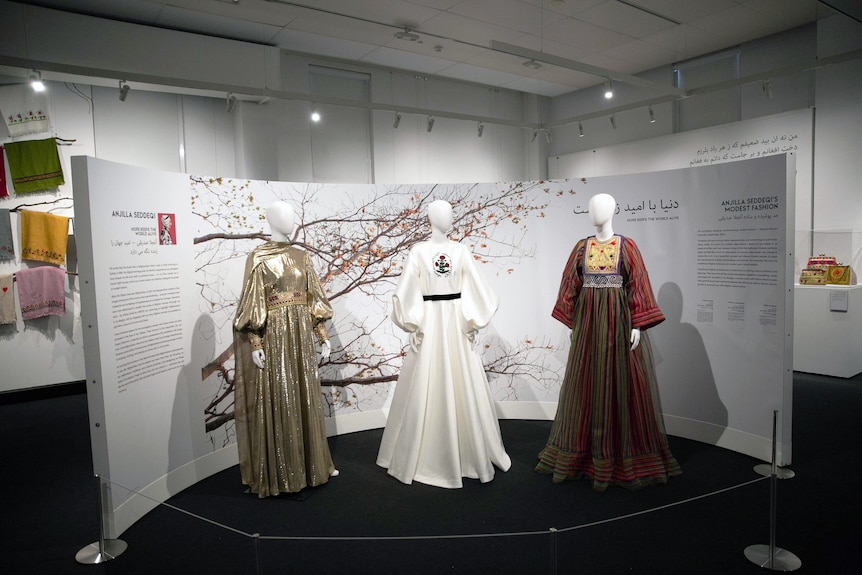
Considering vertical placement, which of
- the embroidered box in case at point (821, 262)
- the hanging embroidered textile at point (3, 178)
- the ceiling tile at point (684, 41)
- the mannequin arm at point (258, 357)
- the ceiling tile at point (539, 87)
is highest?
the ceiling tile at point (539, 87)

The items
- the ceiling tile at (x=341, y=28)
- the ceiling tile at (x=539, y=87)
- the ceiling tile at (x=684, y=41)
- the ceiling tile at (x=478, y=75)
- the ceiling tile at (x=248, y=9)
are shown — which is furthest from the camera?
the ceiling tile at (x=539, y=87)

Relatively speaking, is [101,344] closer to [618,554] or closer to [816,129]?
[618,554]

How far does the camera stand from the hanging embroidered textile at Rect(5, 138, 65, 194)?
5238 millimetres

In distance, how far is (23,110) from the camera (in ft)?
17.1

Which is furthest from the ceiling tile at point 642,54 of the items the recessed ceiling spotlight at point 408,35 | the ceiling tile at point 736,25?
the recessed ceiling spotlight at point 408,35

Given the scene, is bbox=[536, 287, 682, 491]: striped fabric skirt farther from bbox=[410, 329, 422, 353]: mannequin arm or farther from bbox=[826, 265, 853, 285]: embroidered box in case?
bbox=[826, 265, 853, 285]: embroidered box in case

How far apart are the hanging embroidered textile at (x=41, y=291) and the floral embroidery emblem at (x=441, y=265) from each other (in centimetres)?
430

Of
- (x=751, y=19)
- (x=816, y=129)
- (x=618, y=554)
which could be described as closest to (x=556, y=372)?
(x=618, y=554)

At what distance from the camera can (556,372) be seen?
4.44 meters

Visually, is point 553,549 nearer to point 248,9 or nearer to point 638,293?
point 638,293

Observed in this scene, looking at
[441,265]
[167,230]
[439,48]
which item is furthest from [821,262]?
[167,230]

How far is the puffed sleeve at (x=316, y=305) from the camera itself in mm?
3373

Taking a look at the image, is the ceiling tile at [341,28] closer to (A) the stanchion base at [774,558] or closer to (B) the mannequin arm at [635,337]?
(B) the mannequin arm at [635,337]

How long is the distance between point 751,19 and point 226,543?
671 centimetres
